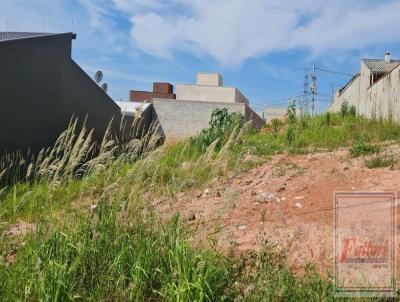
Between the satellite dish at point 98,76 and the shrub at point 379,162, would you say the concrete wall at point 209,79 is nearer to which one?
the satellite dish at point 98,76

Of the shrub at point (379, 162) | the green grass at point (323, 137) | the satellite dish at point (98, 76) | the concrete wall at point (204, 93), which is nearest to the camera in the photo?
the shrub at point (379, 162)

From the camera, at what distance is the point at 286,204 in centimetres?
464

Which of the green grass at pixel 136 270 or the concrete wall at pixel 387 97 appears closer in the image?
the green grass at pixel 136 270

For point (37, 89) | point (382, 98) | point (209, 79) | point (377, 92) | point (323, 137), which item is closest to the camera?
point (323, 137)

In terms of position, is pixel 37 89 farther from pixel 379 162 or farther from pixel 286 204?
pixel 379 162

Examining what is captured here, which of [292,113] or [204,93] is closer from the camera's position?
[292,113]

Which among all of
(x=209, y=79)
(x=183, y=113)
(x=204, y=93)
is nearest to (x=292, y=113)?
(x=183, y=113)

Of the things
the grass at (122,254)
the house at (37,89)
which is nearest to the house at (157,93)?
the house at (37,89)

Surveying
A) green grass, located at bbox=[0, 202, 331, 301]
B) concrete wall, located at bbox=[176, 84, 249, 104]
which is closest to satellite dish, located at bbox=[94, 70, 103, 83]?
green grass, located at bbox=[0, 202, 331, 301]

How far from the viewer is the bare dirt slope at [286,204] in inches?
133

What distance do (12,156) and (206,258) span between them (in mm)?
6952

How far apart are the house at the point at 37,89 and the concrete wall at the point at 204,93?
68.6 feet

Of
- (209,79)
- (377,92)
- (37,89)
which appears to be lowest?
(37,89)

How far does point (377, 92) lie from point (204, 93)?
21558 millimetres
